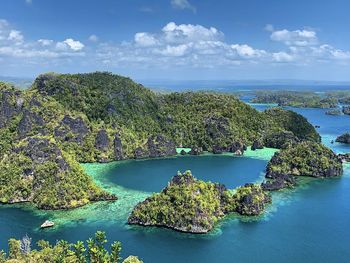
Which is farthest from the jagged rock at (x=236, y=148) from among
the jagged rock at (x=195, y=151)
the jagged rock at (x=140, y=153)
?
the jagged rock at (x=140, y=153)

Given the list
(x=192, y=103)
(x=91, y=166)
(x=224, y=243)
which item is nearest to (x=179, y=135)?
(x=192, y=103)

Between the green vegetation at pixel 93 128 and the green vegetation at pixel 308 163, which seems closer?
the green vegetation at pixel 93 128

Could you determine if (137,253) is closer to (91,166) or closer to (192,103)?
(91,166)

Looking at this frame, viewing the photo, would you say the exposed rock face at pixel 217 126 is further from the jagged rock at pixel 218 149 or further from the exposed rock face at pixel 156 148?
the exposed rock face at pixel 156 148

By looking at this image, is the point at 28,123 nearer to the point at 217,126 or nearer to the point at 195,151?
the point at 195,151

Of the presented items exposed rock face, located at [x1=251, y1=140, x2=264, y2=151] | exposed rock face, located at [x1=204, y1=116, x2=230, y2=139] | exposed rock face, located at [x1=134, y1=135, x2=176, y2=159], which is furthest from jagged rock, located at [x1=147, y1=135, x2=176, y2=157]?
exposed rock face, located at [x1=251, y1=140, x2=264, y2=151]
